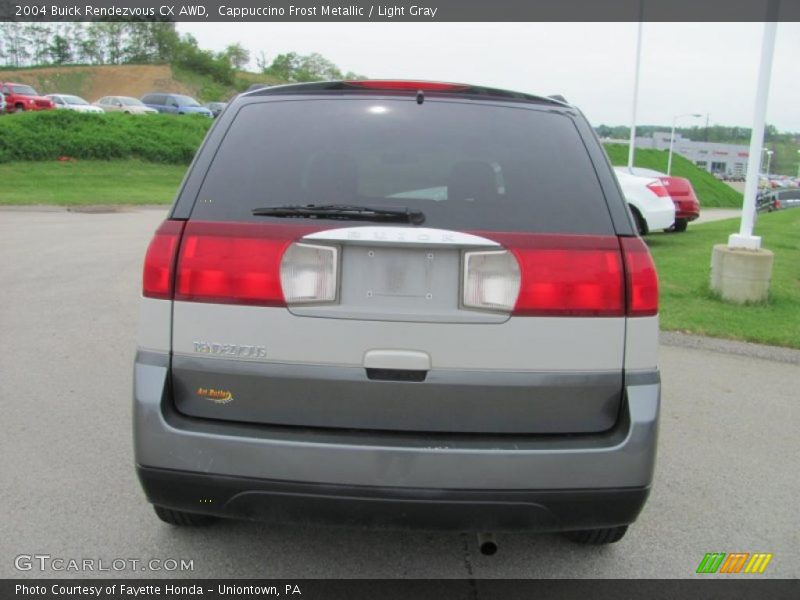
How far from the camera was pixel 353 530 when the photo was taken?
2.66 m

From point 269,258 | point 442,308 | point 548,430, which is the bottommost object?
point 548,430

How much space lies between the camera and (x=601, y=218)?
2.35m

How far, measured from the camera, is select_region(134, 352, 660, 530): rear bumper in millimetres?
2186

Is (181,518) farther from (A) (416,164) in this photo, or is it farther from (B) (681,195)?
(B) (681,195)

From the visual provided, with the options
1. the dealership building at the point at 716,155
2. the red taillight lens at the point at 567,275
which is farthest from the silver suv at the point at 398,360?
the dealership building at the point at 716,155

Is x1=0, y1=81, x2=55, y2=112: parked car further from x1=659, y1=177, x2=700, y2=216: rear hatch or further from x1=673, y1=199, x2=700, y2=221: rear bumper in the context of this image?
x1=673, y1=199, x2=700, y2=221: rear bumper

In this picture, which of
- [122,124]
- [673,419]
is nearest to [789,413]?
[673,419]

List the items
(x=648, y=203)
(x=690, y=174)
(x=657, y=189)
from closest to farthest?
(x=648, y=203) < (x=657, y=189) < (x=690, y=174)

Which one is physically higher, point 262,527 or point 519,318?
point 519,318

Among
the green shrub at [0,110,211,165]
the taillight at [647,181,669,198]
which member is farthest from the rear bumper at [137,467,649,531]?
the green shrub at [0,110,211,165]

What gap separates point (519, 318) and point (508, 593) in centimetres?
112

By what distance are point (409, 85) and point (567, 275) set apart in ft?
3.34

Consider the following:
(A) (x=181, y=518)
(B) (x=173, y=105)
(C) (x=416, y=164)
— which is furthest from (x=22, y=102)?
(C) (x=416, y=164)

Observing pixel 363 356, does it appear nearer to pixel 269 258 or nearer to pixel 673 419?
pixel 269 258
